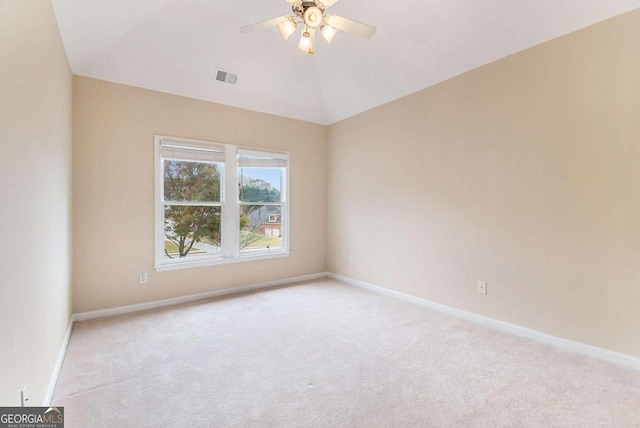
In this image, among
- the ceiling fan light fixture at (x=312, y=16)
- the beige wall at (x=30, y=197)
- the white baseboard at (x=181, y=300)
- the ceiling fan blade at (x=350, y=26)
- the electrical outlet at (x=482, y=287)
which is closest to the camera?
the beige wall at (x=30, y=197)

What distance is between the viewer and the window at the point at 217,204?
3.82m

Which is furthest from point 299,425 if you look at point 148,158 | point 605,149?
point 148,158

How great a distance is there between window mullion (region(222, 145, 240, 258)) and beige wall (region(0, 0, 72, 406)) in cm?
191

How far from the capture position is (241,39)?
3.55m

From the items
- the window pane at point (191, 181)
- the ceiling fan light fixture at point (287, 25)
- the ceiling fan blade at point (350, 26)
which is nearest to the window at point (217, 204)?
the window pane at point (191, 181)

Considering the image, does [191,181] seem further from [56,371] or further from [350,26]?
[350,26]

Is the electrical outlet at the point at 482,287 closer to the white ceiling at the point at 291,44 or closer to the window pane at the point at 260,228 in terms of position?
the white ceiling at the point at 291,44

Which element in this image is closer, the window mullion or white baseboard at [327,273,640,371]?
white baseboard at [327,273,640,371]

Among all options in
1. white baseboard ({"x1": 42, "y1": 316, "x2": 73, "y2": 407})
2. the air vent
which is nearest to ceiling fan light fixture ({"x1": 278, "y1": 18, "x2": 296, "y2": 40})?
the air vent

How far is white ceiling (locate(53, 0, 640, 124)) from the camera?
2.60 metres

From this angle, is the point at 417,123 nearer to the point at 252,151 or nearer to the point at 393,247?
the point at 393,247

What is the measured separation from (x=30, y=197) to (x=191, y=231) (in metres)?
2.48

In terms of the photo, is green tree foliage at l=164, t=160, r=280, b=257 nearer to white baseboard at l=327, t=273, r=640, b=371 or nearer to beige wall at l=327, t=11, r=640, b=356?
beige wall at l=327, t=11, r=640, b=356

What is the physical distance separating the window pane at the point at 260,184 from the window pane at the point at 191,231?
1.69 feet
